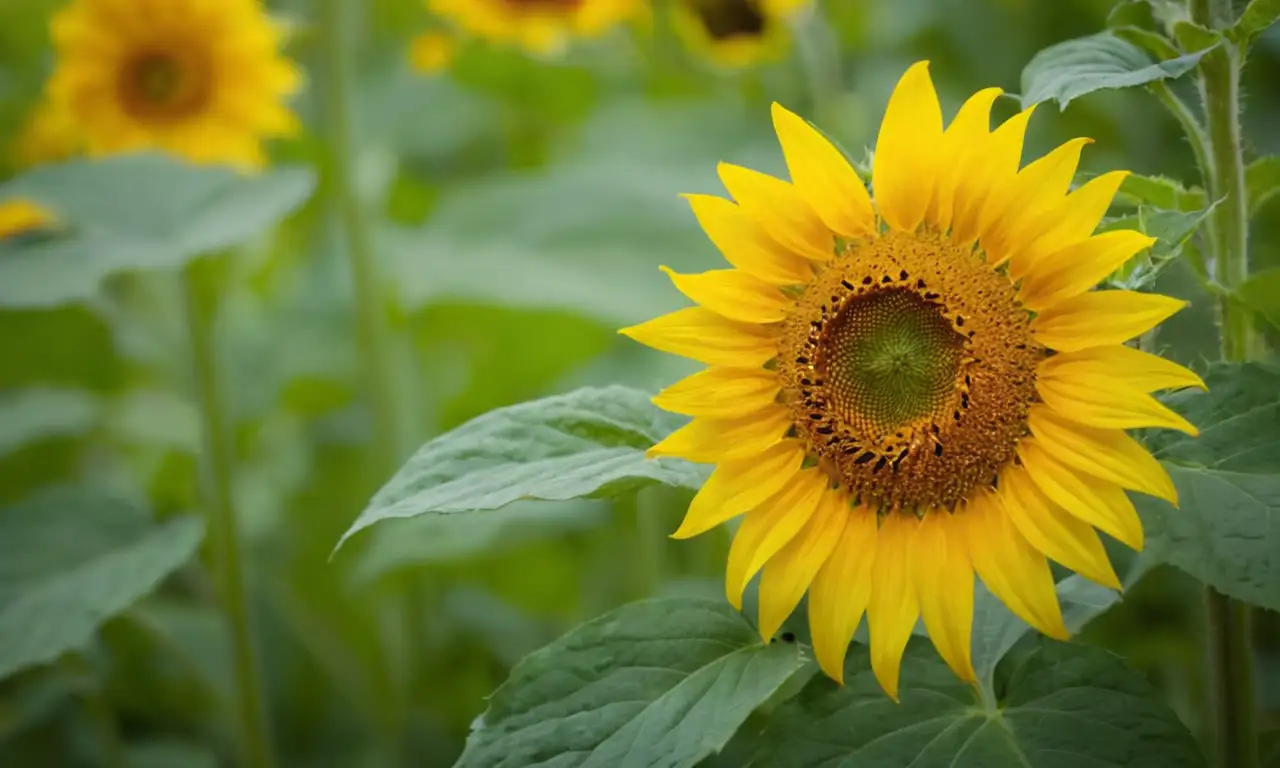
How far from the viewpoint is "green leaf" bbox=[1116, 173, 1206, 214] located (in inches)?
18.5

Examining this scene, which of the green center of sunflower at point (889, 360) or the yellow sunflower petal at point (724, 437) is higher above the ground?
the green center of sunflower at point (889, 360)

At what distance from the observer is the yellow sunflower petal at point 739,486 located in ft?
1.45

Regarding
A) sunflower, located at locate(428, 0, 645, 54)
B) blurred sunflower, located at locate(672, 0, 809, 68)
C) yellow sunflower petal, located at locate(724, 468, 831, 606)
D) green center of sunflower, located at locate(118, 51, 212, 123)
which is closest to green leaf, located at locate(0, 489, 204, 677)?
yellow sunflower petal, located at locate(724, 468, 831, 606)

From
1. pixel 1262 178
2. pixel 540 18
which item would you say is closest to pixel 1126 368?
pixel 1262 178

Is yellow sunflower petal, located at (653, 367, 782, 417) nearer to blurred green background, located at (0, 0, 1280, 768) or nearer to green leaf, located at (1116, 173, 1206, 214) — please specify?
green leaf, located at (1116, 173, 1206, 214)

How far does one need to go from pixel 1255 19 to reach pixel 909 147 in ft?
0.42

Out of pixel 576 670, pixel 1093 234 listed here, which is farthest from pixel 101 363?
pixel 1093 234

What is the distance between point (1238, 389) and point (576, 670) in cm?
26

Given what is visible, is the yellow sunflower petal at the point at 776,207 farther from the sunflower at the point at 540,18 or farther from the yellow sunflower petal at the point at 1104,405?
the sunflower at the point at 540,18

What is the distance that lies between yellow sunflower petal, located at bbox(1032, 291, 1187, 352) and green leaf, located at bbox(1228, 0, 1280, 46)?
0.10m

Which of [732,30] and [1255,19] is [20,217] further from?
[1255,19]

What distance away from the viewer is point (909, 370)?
0.47 meters

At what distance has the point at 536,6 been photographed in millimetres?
1329

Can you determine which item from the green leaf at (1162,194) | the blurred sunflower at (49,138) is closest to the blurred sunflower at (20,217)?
the blurred sunflower at (49,138)
